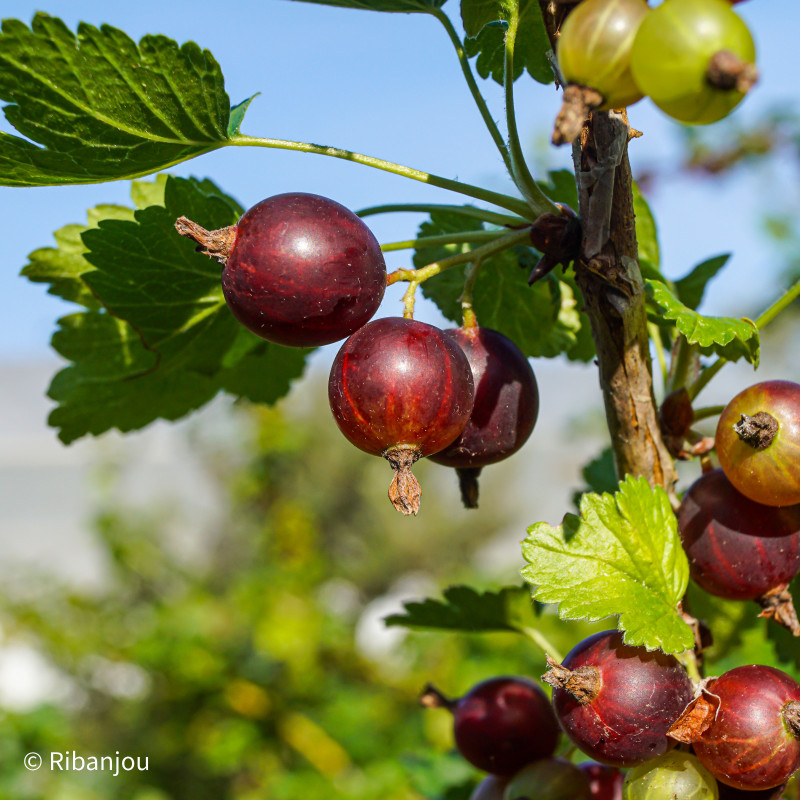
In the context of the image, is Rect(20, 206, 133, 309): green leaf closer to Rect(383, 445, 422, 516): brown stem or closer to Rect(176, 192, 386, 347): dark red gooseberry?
Rect(176, 192, 386, 347): dark red gooseberry

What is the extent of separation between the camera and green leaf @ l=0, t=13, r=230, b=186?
22.6 inches

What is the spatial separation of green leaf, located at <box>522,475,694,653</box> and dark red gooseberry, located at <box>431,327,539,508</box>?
0.07 m

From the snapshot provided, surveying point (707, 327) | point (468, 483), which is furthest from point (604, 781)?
point (707, 327)

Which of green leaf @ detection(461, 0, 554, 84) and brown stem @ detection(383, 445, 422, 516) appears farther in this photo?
green leaf @ detection(461, 0, 554, 84)

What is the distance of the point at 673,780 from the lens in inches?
21.8

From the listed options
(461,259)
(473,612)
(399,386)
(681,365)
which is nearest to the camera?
(399,386)

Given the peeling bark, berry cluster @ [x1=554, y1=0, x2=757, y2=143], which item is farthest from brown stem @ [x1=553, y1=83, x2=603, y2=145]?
the peeling bark

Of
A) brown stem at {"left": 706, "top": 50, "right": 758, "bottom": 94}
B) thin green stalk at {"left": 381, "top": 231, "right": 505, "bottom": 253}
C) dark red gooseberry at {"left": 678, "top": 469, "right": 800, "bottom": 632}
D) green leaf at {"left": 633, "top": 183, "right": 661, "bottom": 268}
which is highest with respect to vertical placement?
green leaf at {"left": 633, "top": 183, "right": 661, "bottom": 268}

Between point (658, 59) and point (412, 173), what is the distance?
0.29 m

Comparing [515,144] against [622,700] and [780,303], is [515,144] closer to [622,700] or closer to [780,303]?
[780,303]

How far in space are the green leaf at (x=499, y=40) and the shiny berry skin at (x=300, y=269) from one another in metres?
0.25

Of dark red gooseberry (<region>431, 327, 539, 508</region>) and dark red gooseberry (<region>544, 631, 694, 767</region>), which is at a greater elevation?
dark red gooseberry (<region>431, 327, 539, 508</region>)

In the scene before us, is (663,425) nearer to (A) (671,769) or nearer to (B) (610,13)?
(A) (671,769)

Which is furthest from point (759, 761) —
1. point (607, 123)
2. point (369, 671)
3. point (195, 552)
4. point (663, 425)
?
point (195, 552)
